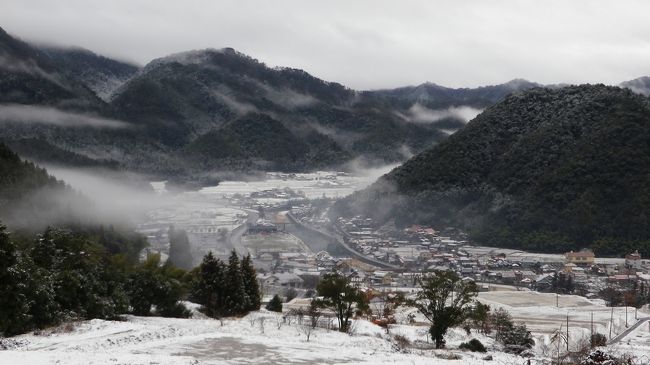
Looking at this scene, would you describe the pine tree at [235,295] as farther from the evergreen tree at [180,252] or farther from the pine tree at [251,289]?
the evergreen tree at [180,252]

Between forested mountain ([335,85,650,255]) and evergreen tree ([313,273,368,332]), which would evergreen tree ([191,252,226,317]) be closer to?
evergreen tree ([313,273,368,332])

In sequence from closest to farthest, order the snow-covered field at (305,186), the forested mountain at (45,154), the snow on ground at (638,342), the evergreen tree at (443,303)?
the evergreen tree at (443,303) < the snow on ground at (638,342) < the forested mountain at (45,154) < the snow-covered field at (305,186)

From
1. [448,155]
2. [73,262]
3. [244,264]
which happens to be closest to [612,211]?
[448,155]

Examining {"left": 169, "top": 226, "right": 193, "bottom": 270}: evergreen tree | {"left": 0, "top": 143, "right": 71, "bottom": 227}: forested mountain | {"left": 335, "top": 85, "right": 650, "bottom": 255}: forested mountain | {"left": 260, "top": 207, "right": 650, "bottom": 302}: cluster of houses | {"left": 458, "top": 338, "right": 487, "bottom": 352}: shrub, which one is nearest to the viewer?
{"left": 458, "top": 338, "right": 487, "bottom": 352}: shrub

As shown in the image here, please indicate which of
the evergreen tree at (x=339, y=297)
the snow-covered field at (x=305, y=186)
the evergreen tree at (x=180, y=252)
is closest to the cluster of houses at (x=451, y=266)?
the evergreen tree at (x=180, y=252)

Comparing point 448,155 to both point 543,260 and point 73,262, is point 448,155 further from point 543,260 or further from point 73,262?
point 73,262

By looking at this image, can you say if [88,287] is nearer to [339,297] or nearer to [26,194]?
[339,297]

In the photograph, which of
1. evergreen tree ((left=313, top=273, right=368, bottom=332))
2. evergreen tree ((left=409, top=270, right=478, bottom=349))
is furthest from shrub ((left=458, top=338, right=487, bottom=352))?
evergreen tree ((left=313, top=273, right=368, bottom=332))
